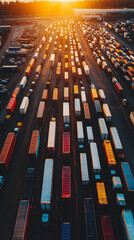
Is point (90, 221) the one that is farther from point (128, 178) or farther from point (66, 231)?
point (128, 178)

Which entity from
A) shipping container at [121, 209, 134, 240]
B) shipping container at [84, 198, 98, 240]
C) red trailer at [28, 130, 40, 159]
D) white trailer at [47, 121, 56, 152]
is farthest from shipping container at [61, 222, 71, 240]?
white trailer at [47, 121, 56, 152]

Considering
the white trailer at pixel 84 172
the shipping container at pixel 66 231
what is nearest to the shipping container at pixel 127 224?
the white trailer at pixel 84 172

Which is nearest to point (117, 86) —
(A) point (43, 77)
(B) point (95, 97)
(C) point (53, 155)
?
(B) point (95, 97)

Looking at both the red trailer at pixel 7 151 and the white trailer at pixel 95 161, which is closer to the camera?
the white trailer at pixel 95 161

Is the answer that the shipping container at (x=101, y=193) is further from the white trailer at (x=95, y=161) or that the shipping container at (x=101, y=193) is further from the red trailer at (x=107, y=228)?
the white trailer at (x=95, y=161)

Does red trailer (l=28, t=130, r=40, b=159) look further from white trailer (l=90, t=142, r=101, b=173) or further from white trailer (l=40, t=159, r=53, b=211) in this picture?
white trailer (l=90, t=142, r=101, b=173)

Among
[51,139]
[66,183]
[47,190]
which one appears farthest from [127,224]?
[51,139]
